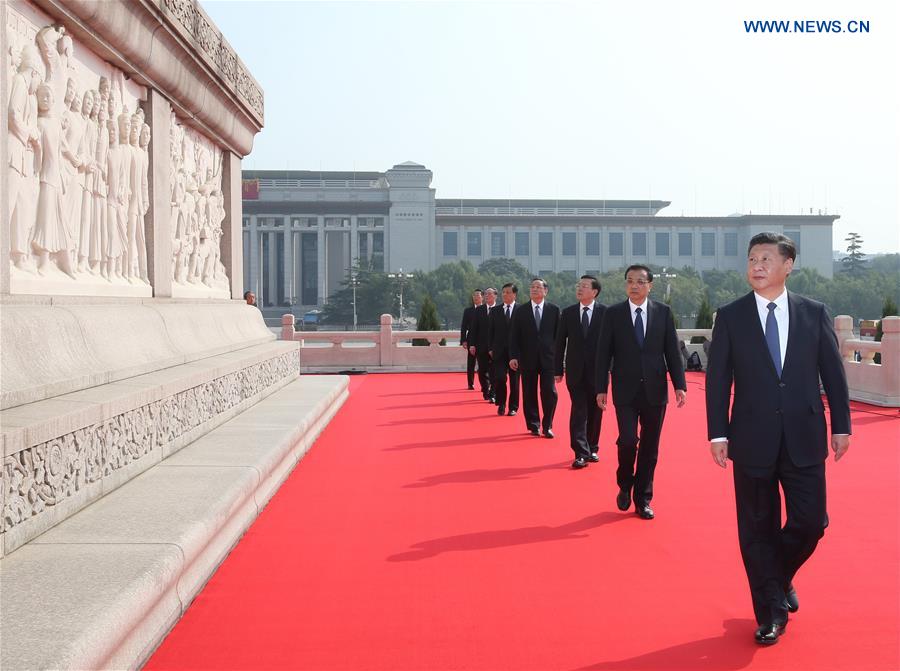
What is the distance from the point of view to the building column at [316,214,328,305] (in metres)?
78.9

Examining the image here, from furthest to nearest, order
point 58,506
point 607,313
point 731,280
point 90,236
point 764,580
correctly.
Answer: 1. point 731,280
2. point 90,236
3. point 607,313
4. point 58,506
5. point 764,580

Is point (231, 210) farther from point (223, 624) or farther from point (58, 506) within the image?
point (223, 624)

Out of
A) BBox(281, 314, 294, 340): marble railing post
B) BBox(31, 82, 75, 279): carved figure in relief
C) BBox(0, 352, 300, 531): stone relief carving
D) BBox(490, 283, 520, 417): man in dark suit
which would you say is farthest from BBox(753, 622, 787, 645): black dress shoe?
BBox(281, 314, 294, 340): marble railing post

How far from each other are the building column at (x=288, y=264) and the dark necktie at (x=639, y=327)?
75.1m

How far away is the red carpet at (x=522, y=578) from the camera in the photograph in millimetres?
3104

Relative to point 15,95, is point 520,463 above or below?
below

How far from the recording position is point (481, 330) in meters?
12.6

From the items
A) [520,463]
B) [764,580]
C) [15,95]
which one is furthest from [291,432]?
[764,580]

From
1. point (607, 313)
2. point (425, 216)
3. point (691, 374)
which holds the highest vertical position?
point (425, 216)

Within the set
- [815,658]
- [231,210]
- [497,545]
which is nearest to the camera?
[815,658]

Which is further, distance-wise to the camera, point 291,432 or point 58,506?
point 291,432

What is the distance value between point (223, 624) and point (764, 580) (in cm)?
210

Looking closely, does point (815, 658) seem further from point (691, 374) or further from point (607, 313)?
point (691, 374)

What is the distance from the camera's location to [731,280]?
248 feet
